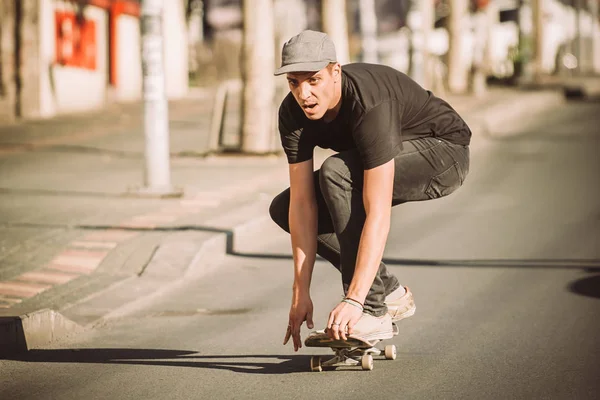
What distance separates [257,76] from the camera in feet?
45.2

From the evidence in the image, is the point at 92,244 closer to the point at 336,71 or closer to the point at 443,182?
the point at 443,182

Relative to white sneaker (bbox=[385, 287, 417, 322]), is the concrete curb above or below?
below

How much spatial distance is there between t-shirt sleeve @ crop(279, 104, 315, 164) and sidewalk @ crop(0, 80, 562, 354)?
1.74m

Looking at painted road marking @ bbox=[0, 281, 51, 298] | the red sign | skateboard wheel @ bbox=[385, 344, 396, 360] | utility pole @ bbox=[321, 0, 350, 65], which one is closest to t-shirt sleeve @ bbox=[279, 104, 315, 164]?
skateboard wheel @ bbox=[385, 344, 396, 360]

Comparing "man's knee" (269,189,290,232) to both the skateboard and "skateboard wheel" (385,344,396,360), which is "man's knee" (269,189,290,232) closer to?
the skateboard

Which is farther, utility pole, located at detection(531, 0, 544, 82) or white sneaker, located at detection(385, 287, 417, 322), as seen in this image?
utility pole, located at detection(531, 0, 544, 82)

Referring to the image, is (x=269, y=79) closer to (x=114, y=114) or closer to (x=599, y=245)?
(x=599, y=245)

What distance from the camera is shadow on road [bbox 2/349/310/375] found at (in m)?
5.02

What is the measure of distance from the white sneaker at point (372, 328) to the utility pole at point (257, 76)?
361 inches

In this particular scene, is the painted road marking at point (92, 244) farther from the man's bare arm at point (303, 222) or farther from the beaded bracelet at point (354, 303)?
the beaded bracelet at point (354, 303)

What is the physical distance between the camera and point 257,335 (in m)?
5.72

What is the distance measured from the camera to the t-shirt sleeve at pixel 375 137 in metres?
4.30

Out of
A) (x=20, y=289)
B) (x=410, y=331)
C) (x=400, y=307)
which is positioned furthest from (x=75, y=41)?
(x=400, y=307)

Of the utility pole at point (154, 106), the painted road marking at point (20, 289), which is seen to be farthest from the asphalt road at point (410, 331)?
the utility pole at point (154, 106)
